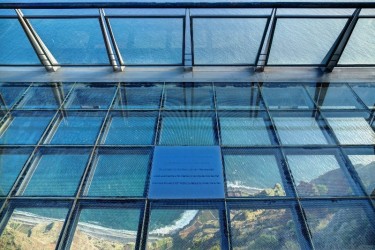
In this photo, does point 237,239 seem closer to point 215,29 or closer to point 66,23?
point 215,29

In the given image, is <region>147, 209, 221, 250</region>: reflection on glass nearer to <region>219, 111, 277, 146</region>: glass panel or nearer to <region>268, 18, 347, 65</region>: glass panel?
<region>219, 111, 277, 146</region>: glass panel

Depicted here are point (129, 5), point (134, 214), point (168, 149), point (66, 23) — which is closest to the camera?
point (134, 214)

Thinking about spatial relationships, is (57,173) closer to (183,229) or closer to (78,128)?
(78,128)

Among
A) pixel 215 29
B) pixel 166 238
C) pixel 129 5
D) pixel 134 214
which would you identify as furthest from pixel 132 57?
pixel 166 238

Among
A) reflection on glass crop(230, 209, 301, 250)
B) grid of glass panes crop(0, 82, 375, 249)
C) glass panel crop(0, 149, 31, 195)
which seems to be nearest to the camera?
reflection on glass crop(230, 209, 301, 250)

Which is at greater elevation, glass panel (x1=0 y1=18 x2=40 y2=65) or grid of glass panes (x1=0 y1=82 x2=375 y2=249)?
glass panel (x1=0 y1=18 x2=40 y2=65)

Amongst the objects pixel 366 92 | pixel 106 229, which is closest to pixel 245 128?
pixel 366 92

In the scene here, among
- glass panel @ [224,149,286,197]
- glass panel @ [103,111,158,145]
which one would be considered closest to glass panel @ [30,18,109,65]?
glass panel @ [103,111,158,145]
